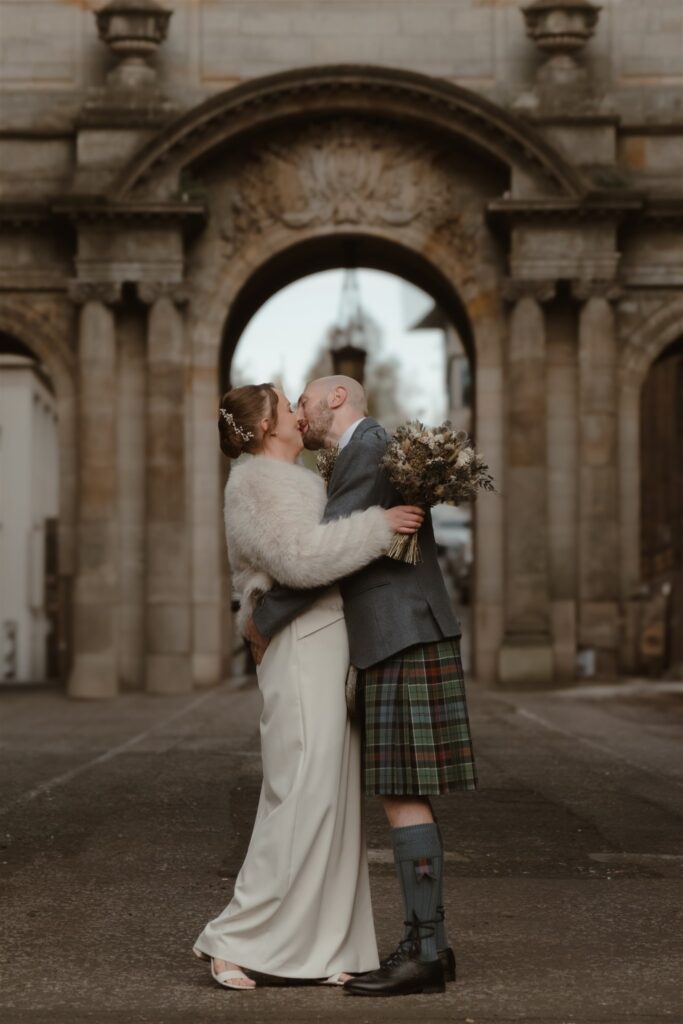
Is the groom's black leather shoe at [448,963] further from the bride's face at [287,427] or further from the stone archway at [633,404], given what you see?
the stone archway at [633,404]

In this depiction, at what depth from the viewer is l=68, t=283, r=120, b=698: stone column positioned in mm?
26188

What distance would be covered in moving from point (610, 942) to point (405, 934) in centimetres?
111

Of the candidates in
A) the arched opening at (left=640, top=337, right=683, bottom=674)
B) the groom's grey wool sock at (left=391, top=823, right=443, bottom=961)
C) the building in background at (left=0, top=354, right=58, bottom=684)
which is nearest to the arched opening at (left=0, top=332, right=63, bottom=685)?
the building in background at (left=0, top=354, right=58, bottom=684)

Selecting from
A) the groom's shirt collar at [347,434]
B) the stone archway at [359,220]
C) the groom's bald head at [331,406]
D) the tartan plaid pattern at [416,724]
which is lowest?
the tartan plaid pattern at [416,724]

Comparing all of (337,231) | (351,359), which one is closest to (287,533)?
(351,359)

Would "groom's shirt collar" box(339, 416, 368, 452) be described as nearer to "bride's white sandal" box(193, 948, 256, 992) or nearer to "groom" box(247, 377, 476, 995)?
"groom" box(247, 377, 476, 995)

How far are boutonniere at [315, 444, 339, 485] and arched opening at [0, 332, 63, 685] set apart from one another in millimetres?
38810

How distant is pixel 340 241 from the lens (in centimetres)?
2795

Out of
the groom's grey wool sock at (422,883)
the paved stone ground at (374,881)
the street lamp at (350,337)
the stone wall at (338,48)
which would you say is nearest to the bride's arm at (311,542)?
the groom's grey wool sock at (422,883)

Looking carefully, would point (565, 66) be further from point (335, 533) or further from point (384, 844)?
point (335, 533)

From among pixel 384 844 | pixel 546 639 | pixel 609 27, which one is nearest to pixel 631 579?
pixel 546 639

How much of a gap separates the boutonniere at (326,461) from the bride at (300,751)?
0.18m

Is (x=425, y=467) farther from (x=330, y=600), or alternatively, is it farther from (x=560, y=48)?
(x=560, y=48)

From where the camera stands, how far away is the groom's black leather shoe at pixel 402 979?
630 cm
